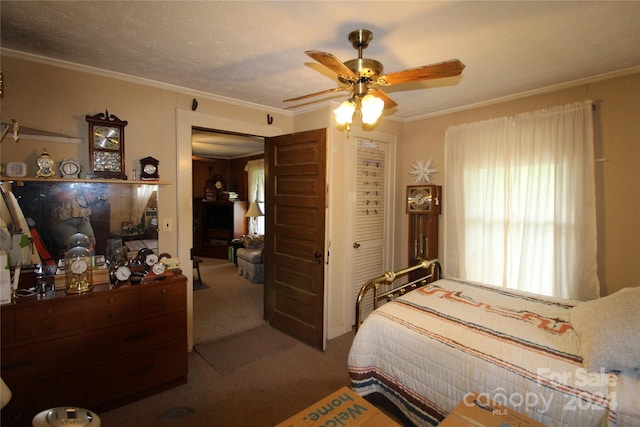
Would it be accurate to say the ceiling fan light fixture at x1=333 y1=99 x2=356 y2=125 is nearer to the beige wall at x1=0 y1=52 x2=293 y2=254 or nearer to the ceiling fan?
the ceiling fan

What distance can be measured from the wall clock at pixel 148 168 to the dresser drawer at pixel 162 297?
0.92 metres

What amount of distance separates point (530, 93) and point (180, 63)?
9.97 feet

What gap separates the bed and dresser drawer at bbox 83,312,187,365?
54.2 inches

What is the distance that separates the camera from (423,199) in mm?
3439

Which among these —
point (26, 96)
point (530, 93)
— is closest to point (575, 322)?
point (530, 93)

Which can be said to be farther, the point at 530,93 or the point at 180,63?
the point at 530,93

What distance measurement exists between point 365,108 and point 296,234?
5.54ft

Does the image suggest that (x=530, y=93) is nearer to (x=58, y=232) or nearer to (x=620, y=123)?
(x=620, y=123)

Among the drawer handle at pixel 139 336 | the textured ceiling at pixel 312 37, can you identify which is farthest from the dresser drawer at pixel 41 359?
the textured ceiling at pixel 312 37

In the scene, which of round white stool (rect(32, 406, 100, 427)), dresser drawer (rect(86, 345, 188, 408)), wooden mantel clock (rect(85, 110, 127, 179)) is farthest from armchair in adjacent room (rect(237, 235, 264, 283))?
round white stool (rect(32, 406, 100, 427))

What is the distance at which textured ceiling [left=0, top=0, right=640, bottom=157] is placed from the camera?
1.54 metres

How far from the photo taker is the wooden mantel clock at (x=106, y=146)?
2264mm

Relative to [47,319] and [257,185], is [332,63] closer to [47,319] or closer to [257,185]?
[47,319]

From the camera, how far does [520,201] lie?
112 inches
